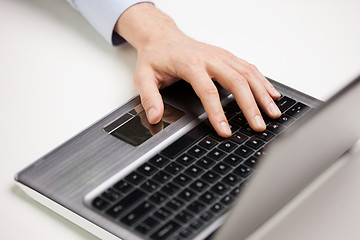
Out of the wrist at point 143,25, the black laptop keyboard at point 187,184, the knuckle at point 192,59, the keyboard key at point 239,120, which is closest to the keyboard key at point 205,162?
the black laptop keyboard at point 187,184

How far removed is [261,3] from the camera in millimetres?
1179

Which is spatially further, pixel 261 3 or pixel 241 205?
pixel 261 3

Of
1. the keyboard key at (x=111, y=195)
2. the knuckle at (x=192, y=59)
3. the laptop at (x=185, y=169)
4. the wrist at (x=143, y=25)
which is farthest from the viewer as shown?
the wrist at (x=143, y=25)

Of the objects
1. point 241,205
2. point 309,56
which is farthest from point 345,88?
point 309,56

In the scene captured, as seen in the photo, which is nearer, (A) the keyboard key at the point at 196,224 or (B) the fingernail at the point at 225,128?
(A) the keyboard key at the point at 196,224

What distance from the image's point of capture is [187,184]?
688mm

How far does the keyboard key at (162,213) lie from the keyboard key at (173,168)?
7 cm

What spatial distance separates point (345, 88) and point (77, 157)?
0.38m

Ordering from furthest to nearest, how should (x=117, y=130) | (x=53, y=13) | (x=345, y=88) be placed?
(x=53, y=13) < (x=117, y=130) < (x=345, y=88)

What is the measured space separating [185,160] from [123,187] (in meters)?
0.09

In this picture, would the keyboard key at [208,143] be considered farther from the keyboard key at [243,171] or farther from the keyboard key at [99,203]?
the keyboard key at [99,203]

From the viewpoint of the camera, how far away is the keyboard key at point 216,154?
735 mm

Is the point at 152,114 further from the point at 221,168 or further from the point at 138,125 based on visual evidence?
the point at 221,168

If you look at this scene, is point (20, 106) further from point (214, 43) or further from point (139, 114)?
point (214, 43)
